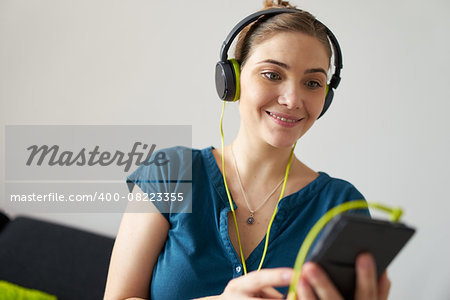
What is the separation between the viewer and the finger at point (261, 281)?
1.89 feet

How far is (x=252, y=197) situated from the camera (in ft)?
3.70

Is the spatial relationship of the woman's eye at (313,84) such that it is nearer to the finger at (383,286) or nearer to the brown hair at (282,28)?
the brown hair at (282,28)

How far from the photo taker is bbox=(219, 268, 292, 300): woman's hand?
0.58 meters

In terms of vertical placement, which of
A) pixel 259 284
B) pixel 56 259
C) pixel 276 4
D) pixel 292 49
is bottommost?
pixel 56 259

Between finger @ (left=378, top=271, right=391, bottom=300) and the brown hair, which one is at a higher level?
the brown hair

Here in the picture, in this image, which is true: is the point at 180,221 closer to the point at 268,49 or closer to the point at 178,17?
the point at 268,49

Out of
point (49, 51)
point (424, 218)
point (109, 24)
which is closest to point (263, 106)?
point (424, 218)

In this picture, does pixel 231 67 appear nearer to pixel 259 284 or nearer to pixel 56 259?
pixel 259 284

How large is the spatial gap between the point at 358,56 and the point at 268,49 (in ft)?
2.37

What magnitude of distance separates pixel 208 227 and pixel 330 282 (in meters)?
0.54

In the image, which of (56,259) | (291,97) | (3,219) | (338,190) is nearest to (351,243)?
(291,97)

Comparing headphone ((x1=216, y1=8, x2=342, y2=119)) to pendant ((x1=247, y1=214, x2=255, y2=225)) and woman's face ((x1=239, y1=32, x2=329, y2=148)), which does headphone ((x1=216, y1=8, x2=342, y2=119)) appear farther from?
pendant ((x1=247, y1=214, x2=255, y2=225))

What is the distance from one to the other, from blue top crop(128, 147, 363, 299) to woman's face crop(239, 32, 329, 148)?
7.6 inches

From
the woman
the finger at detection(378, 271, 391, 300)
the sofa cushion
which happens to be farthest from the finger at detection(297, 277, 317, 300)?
the sofa cushion
